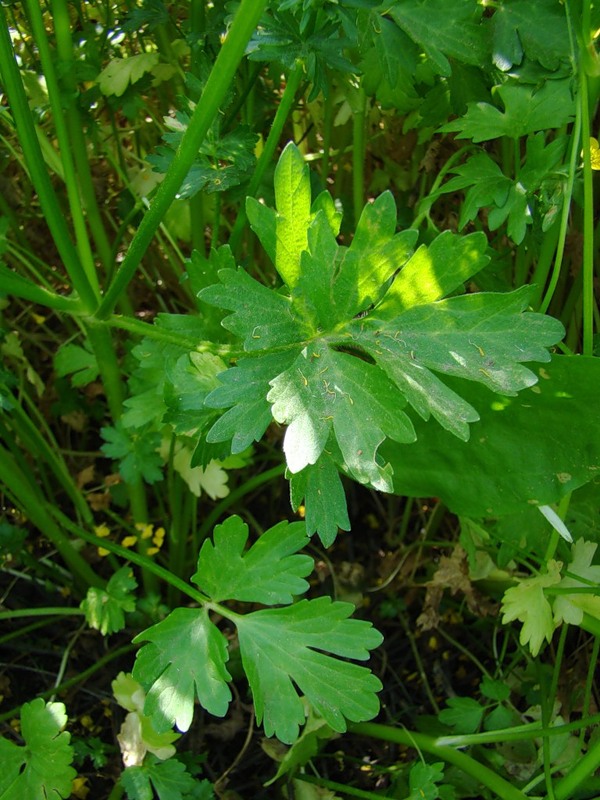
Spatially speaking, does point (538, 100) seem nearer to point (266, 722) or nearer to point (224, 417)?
point (224, 417)

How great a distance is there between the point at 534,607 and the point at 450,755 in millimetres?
241

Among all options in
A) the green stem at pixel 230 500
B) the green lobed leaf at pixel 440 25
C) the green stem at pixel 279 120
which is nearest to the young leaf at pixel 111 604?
the green stem at pixel 230 500

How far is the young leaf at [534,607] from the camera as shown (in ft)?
3.10

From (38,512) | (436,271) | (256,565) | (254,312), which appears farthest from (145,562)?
(436,271)

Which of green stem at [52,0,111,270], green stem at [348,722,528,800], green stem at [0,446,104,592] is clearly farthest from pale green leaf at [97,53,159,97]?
green stem at [348,722,528,800]

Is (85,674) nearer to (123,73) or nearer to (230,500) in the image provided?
(230,500)

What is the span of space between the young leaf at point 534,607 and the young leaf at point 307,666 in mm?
200

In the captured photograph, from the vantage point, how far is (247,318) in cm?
74

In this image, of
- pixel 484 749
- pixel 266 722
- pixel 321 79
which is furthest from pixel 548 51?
pixel 484 749

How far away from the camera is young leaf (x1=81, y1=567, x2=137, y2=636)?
112cm

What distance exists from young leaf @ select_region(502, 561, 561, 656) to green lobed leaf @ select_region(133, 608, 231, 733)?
35 cm

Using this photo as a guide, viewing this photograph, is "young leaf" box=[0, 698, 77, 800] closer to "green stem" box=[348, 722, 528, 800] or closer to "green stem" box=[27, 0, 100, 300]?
"green stem" box=[348, 722, 528, 800]

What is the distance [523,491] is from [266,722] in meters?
0.37

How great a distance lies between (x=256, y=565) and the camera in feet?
2.87
